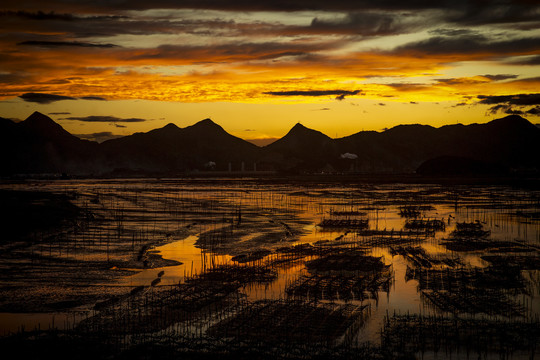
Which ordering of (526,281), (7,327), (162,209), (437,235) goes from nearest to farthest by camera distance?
(7,327) < (526,281) < (437,235) < (162,209)

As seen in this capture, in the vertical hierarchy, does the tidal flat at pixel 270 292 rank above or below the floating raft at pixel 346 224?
below

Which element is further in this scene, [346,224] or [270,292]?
[346,224]

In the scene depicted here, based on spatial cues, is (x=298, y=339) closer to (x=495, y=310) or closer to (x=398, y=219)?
(x=495, y=310)

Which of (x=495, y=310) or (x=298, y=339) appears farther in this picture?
(x=495, y=310)

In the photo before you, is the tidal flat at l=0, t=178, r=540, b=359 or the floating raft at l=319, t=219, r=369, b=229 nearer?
the tidal flat at l=0, t=178, r=540, b=359

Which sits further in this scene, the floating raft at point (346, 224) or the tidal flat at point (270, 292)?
the floating raft at point (346, 224)

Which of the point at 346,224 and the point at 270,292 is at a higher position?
the point at 346,224

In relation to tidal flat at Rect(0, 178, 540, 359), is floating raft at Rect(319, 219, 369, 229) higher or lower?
higher

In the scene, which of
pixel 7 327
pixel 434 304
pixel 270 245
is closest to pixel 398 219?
pixel 270 245
